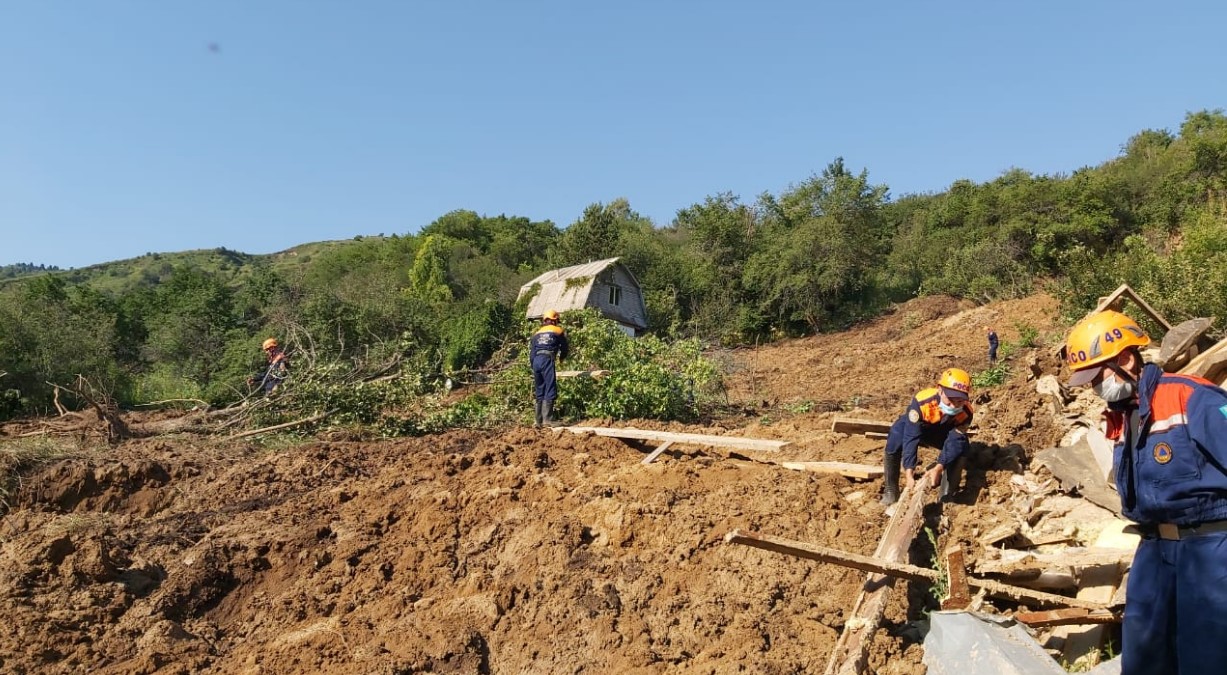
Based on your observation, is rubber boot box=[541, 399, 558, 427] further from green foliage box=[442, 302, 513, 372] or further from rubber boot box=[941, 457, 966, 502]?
green foliage box=[442, 302, 513, 372]

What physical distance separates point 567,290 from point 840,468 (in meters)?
23.3

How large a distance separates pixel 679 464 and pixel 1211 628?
4274 millimetres

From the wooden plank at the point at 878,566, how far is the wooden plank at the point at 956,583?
0.13 metres

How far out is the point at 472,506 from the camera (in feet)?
19.9

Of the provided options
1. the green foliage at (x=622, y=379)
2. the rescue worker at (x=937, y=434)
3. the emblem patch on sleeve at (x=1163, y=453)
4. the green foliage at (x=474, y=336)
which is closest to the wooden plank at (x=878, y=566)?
the emblem patch on sleeve at (x=1163, y=453)

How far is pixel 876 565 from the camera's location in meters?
3.72

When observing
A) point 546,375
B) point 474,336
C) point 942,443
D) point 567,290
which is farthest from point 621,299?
point 942,443

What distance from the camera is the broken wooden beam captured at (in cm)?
364

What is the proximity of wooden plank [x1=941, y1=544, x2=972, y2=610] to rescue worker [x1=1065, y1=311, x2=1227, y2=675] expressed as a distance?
69 centimetres

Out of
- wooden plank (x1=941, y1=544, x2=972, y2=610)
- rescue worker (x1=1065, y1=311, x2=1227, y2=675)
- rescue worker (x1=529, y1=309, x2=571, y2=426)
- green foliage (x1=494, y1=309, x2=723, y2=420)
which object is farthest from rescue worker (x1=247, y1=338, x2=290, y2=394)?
rescue worker (x1=1065, y1=311, x2=1227, y2=675)

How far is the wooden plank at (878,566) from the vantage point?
3639mm

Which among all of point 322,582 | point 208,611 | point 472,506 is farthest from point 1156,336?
point 208,611

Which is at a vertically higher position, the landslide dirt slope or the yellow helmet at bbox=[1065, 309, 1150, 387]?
the yellow helmet at bbox=[1065, 309, 1150, 387]

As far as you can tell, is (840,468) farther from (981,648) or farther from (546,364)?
(546,364)
